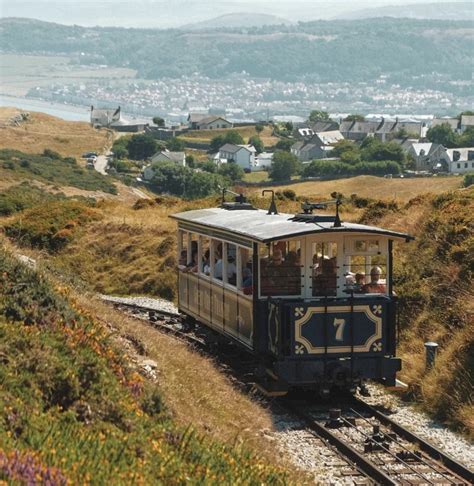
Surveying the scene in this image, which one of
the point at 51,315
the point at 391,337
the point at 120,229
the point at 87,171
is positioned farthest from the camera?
the point at 87,171

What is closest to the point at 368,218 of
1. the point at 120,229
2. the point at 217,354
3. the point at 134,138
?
the point at 120,229

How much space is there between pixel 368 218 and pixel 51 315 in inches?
808

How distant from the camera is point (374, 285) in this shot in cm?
1827

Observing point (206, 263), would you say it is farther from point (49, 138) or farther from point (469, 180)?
point (49, 138)

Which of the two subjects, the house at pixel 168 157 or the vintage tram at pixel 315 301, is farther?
the house at pixel 168 157

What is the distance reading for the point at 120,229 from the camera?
Answer: 132ft

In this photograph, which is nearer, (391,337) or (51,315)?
(51,315)

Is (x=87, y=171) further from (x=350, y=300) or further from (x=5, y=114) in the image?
(x=350, y=300)

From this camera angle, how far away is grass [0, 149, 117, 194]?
10050cm

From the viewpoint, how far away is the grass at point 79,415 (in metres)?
9.80

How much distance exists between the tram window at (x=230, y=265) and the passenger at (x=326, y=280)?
6.39 ft

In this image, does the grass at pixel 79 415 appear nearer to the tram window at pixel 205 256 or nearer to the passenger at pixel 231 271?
the passenger at pixel 231 271

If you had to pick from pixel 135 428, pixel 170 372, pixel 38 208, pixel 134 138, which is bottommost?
pixel 134 138

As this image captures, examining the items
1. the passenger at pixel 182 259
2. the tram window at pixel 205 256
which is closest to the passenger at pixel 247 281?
the tram window at pixel 205 256
